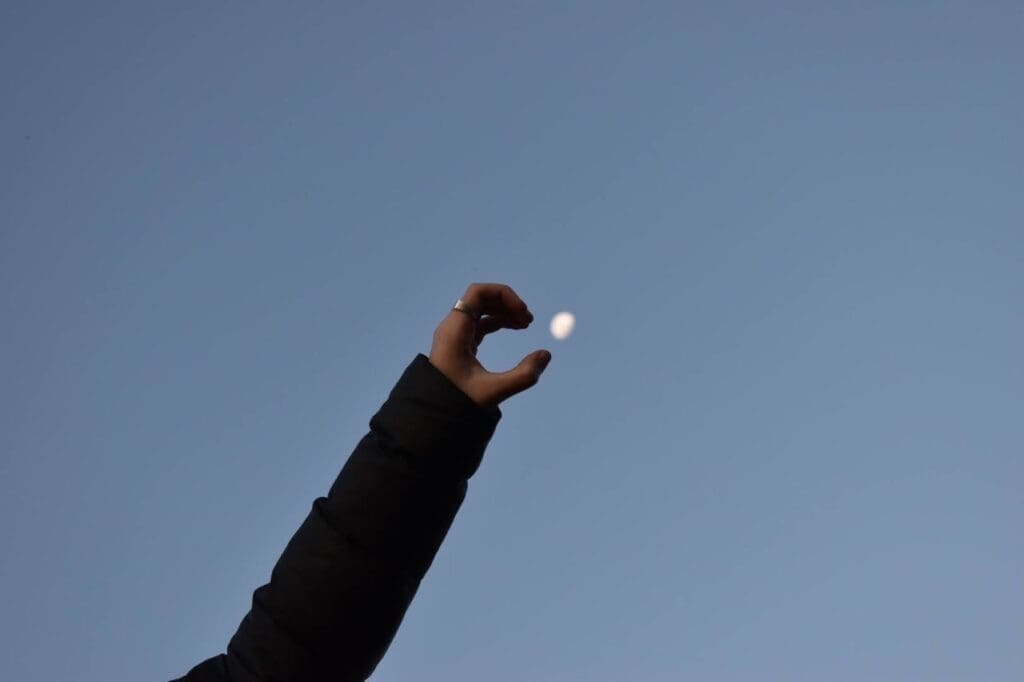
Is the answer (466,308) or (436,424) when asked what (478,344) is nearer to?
(466,308)

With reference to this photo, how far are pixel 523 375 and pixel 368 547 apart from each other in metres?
0.47

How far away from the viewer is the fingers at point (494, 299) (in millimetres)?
2182

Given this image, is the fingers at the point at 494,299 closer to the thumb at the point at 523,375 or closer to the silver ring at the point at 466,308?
the silver ring at the point at 466,308

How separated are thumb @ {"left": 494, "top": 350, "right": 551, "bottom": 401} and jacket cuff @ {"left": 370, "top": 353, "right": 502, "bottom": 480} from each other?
0.07m

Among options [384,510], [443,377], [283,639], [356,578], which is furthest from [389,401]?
[283,639]

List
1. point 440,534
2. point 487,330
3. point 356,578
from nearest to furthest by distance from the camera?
point 356,578
point 440,534
point 487,330

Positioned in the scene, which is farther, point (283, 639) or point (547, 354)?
point (547, 354)

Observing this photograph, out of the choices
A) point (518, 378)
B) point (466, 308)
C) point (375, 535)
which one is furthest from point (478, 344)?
point (375, 535)

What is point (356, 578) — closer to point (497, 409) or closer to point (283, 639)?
point (283, 639)

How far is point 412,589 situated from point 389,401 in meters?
0.41

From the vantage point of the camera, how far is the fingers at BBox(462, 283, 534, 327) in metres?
2.18

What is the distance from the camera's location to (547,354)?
2004 mm

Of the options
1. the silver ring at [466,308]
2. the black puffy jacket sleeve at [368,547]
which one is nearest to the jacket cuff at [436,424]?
the black puffy jacket sleeve at [368,547]

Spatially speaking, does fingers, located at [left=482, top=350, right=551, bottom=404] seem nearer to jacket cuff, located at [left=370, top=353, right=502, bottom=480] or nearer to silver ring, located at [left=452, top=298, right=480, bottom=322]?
jacket cuff, located at [left=370, top=353, right=502, bottom=480]
